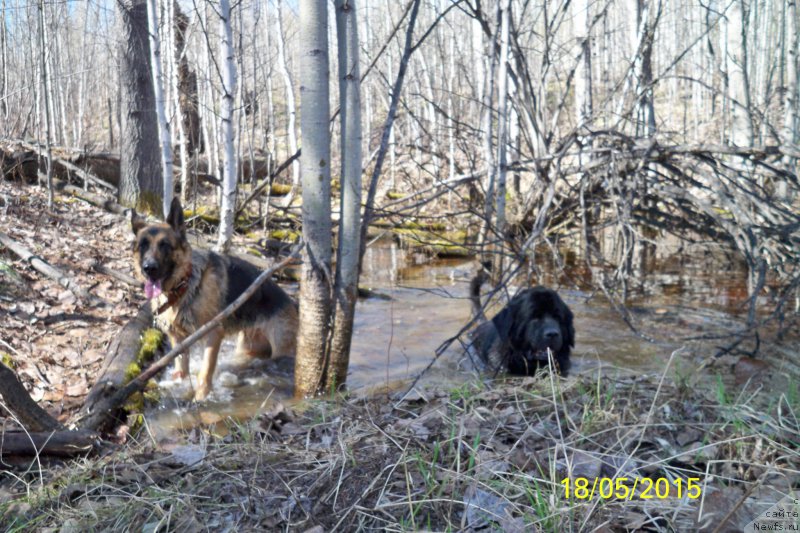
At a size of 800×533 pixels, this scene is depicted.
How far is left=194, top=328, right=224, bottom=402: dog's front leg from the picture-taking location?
555 centimetres

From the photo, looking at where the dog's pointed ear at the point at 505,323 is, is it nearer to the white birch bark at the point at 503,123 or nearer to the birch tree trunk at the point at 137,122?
the white birch bark at the point at 503,123

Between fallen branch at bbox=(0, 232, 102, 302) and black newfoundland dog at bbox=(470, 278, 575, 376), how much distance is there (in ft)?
14.1

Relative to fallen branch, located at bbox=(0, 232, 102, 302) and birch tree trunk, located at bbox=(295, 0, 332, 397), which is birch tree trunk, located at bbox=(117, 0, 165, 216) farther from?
birch tree trunk, located at bbox=(295, 0, 332, 397)

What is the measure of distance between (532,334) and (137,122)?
865 cm

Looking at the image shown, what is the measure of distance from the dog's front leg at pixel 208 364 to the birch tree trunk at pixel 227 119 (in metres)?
3.16

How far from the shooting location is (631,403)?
3.20 meters

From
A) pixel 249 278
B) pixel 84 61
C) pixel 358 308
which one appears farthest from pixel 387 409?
pixel 84 61

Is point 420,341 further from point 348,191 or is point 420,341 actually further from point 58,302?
point 58,302

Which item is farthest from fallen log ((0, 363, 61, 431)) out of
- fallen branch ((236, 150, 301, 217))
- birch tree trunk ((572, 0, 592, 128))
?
birch tree trunk ((572, 0, 592, 128))

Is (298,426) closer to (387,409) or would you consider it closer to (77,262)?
(387,409)

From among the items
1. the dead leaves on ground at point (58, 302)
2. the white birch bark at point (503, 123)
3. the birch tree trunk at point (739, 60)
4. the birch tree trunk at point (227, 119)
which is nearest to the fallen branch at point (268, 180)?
the birch tree trunk at point (227, 119)

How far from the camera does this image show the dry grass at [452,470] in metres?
2.36

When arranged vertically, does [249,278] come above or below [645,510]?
above

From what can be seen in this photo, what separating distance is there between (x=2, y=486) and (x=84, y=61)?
2177 cm
